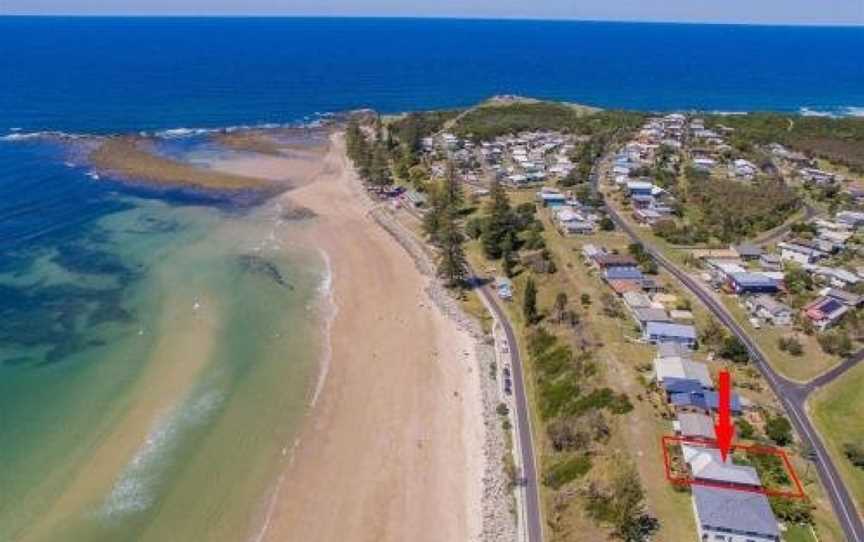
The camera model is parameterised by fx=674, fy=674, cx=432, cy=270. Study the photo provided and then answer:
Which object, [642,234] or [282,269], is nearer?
[282,269]

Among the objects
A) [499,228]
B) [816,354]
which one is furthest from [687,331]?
[499,228]

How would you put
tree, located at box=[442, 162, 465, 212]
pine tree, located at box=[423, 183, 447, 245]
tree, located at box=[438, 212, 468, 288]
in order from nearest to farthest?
1. tree, located at box=[438, 212, 468, 288]
2. pine tree, located at box=[423, 183, 447, 245]
3. tree, located at box=[442, 162, 465, 212]

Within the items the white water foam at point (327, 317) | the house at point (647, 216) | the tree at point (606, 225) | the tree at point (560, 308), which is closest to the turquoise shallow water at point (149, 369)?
the white water foam at point (327, 317)

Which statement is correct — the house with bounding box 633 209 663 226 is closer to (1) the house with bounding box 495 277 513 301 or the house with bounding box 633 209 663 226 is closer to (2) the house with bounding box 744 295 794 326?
(2) the house with bounding box 744 295 794 326

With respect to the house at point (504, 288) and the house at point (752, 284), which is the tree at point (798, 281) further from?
the house at point (504, 288)

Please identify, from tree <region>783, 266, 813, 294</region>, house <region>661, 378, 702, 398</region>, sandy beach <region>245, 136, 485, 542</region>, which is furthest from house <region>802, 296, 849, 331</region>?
sandy beach <region>245, 136, 485, 542</region>

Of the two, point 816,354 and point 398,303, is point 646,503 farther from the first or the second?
point 398,303
